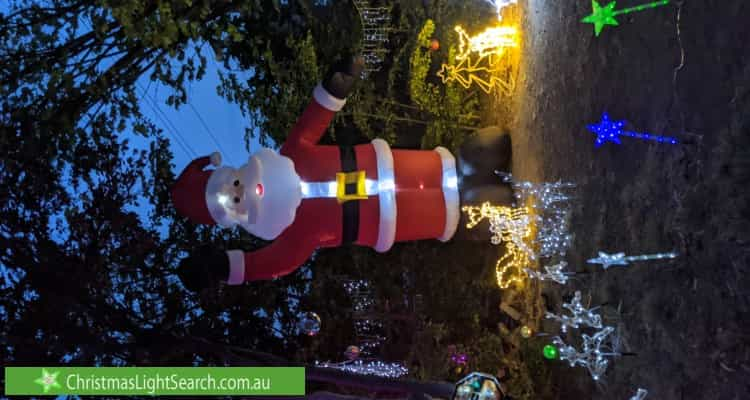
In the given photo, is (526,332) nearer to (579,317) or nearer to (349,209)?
(579,317)

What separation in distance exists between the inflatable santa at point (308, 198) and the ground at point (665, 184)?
1.13 m

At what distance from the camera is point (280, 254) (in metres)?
4.26

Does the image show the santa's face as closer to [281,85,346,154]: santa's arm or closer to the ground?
[281,85,346,154]: santa's arm

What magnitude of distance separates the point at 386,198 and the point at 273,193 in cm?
88

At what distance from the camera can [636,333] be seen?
3049mm

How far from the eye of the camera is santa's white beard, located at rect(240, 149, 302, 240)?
3.86m

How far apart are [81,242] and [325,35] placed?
321 centimetres

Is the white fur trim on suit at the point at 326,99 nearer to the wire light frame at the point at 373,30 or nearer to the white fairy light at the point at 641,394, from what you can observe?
the wire light frame at the point at 373,30

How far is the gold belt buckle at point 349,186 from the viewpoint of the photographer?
4.18 metres

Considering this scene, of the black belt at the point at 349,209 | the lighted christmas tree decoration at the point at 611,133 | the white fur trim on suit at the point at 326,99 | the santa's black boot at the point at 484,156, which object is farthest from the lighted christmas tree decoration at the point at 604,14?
the black belt at the point at 349,209

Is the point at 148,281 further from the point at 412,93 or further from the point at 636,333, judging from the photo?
the point at 636,333

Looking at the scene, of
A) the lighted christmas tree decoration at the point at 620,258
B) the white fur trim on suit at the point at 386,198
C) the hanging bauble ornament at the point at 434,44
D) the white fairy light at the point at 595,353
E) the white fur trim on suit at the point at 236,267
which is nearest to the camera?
the lighted christmas tree decoration at the point at 620,258

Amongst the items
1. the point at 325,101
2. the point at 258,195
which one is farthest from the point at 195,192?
the point at 325,101

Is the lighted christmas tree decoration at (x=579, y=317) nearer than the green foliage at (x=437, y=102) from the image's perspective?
Yes
